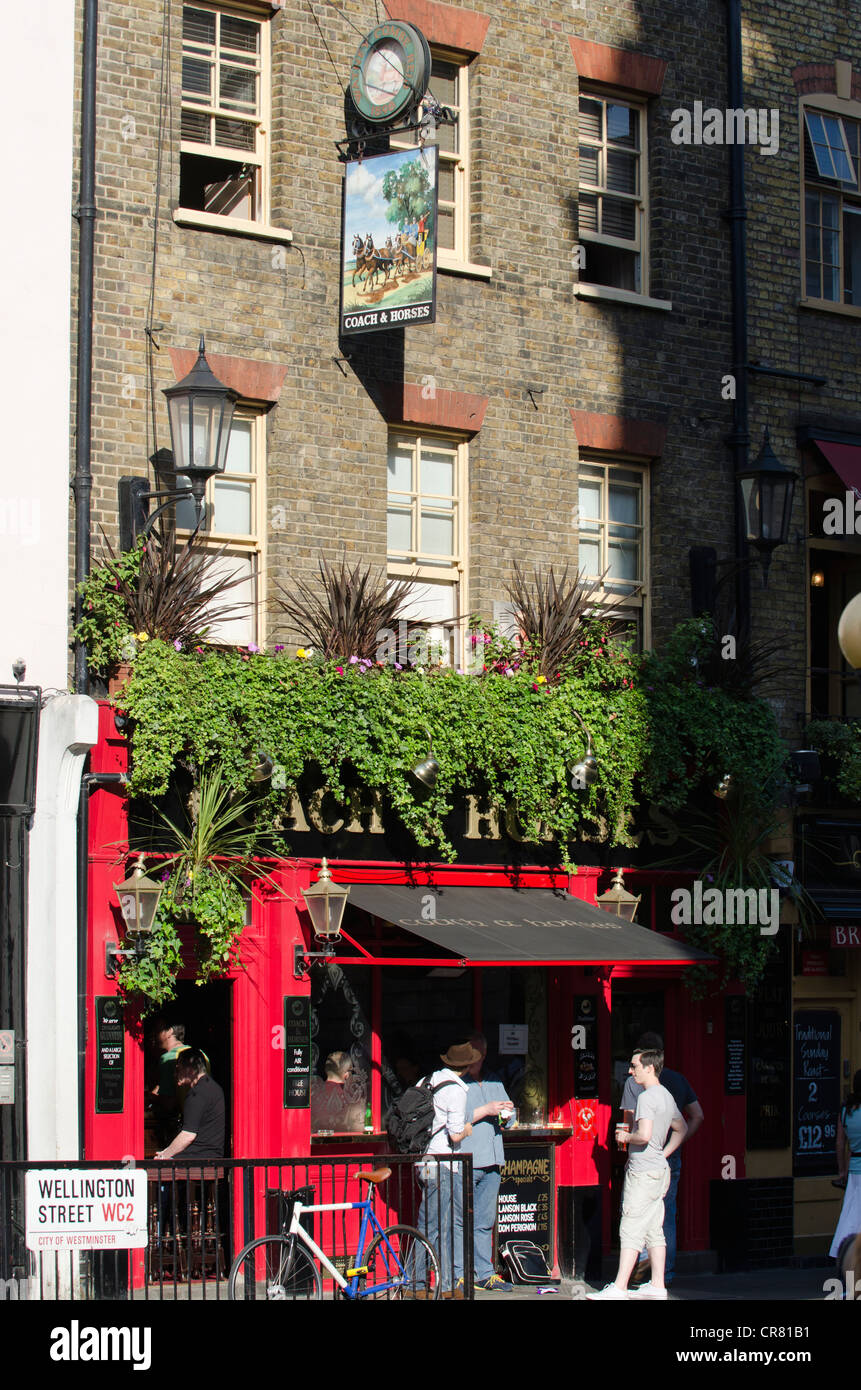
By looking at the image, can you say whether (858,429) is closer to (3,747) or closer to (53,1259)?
(3,747)

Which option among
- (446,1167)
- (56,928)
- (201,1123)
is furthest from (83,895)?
(446,1167)

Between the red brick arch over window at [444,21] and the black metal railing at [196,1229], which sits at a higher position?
the red brick arch over window at [444,21]

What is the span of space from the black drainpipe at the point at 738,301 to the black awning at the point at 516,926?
3269 mm

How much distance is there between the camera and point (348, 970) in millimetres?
15508

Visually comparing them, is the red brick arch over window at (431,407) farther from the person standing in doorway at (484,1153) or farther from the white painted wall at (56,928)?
the person standing in doorway at (484,1153)

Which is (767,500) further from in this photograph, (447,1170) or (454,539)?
(447,1170)

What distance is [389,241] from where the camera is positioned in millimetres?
15445

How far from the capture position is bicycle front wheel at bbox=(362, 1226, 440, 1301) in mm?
12109

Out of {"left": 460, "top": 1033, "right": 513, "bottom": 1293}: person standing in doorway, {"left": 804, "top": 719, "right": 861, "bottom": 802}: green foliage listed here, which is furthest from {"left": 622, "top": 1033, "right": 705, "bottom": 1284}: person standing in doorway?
{"left": 804, "top": 719, "right": 861, "bottom": 802}: green foliage

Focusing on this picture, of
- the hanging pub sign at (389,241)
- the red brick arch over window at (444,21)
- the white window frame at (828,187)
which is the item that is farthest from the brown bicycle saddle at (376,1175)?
the white window frame at (828,187)

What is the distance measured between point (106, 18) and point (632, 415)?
563 centimetres

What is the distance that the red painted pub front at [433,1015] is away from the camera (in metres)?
14.2

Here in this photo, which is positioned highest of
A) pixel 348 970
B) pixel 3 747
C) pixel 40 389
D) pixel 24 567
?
pixel 40 389
